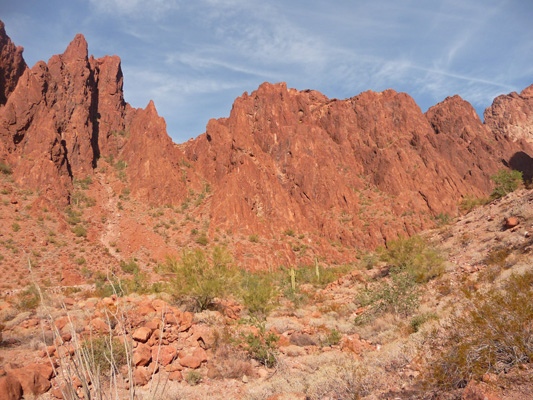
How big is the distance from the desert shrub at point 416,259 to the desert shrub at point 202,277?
808 centimetres

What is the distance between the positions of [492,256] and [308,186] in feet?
172

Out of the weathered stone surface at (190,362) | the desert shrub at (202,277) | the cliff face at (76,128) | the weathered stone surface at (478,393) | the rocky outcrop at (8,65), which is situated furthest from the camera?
the rocky outcrop at (8,65)

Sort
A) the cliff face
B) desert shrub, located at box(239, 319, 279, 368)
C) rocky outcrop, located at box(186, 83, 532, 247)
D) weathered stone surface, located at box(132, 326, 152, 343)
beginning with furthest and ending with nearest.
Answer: rocky outcrop, located at box(186, 83, 532, 247)
the cliff face
desert shrub, located at box(239, 319, 279, 368)
weathered stone surface, located at box(132, 326, 152, 343)

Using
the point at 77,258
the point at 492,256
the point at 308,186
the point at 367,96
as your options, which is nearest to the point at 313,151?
the point at 308,186

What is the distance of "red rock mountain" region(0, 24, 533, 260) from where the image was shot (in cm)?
4331

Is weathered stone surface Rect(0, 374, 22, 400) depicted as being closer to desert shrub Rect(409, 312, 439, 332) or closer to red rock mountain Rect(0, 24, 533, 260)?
desert shrub Rect(409, 312, 439, 332)

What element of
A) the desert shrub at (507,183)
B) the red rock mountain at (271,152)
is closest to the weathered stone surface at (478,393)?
the desert shrub at (507,183)

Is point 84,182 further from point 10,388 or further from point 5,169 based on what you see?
point 10,388

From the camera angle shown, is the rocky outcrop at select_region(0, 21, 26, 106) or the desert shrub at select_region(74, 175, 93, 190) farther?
the desert shrub at select_region(74, 175, 93, 190)

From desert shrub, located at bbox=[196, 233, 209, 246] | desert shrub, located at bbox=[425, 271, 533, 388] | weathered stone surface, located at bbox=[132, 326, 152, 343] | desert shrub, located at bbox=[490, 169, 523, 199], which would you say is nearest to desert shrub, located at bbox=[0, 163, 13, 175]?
desert shrub, located at bbox=[196, 233, 209, 246]

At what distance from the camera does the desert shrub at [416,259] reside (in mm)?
13734

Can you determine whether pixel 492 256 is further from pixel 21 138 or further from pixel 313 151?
pixel 313 151

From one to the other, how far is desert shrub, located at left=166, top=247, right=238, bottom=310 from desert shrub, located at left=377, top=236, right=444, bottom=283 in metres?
8.08

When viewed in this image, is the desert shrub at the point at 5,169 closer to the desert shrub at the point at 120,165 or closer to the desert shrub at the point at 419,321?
the desert shrub at the point at 120,165
